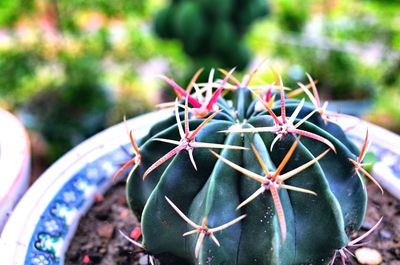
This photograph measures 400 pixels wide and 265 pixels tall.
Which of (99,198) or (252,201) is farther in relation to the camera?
(99,198)

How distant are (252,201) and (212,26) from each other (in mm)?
1814

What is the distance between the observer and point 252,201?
20.0 inches

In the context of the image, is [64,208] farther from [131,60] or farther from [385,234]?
[131,60]

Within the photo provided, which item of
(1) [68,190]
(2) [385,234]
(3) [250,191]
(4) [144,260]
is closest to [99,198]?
(1) [68,190]

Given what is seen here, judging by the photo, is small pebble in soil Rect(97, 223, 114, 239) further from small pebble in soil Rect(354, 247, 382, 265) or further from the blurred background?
the blurred background

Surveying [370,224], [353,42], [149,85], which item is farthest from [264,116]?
[353,42]

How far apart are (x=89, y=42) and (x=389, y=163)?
1.66m

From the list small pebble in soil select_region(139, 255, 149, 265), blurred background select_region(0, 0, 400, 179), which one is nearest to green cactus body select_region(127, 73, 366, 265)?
small pebble in soil select_region(139, 255, 149, 265)

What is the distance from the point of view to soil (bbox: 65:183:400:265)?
27.4 inches

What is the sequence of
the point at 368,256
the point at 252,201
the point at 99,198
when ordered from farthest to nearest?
1. the point at 99,198
2. the point at 368,256
3. the point at 252,201

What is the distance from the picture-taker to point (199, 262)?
0.52 m

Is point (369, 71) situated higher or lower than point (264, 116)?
lower

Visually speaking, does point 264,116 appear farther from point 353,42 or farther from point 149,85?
point 353,42

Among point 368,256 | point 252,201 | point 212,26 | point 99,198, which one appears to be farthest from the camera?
point 212,26
